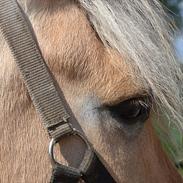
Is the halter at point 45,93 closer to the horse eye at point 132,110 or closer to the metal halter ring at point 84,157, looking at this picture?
the metal halter ring at point 84,157

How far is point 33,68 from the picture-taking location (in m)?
1.55

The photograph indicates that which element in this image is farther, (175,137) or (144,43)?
(175,137)

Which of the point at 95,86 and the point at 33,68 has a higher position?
the point at 33,68

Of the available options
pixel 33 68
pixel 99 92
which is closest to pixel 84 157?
pixel 99 92

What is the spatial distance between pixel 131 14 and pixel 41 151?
0.51 m

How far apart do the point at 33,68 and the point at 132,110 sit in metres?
0.32

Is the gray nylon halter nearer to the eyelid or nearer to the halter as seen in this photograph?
the halter

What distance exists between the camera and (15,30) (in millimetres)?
1570

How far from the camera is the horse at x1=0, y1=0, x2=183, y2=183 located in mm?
1540

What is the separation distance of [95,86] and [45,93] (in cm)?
15

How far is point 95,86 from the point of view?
1.55m

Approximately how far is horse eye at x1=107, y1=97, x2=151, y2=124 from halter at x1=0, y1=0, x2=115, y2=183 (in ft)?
0.41

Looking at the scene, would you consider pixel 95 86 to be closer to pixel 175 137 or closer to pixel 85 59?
pixel 85 59

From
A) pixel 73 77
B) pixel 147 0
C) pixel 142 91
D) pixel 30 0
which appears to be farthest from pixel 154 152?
pixel 30 0
